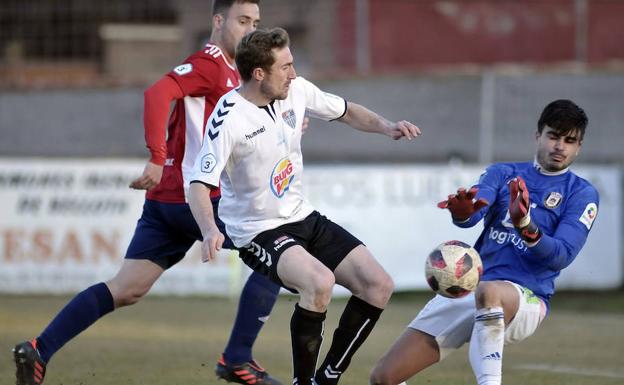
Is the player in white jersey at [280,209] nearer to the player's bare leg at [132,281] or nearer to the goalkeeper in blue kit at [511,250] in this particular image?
the goalkeeper in blue kit at [511,250]

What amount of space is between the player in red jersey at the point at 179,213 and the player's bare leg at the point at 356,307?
98 cm

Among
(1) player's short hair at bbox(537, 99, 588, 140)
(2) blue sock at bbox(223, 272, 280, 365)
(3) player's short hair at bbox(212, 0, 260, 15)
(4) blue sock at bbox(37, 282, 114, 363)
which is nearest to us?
(1) player's short hair at bbox(537, 99, 588, 140)

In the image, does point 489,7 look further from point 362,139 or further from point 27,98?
point 27,98

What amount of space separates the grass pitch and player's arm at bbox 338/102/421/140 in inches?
71.1

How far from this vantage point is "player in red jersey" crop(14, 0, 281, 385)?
684 centimetres

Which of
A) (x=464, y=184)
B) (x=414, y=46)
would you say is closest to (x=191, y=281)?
(x=464, y=184)

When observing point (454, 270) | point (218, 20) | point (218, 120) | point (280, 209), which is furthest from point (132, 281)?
point (454, 270)

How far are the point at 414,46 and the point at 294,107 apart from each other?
1346 centimetres

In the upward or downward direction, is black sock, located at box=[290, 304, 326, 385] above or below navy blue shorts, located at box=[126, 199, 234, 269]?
below

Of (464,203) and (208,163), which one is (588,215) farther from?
(208,163)

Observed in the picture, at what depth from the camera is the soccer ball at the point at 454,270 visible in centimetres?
601

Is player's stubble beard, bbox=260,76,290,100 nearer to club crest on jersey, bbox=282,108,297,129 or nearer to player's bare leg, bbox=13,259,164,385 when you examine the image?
club crest on jersey, bbox=282,108,297,129

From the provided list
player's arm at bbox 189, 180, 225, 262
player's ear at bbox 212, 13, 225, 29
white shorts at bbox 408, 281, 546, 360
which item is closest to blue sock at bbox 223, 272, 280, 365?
white shorts at bbox 408, 281, 546, 360

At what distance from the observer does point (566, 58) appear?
61.7 ft
